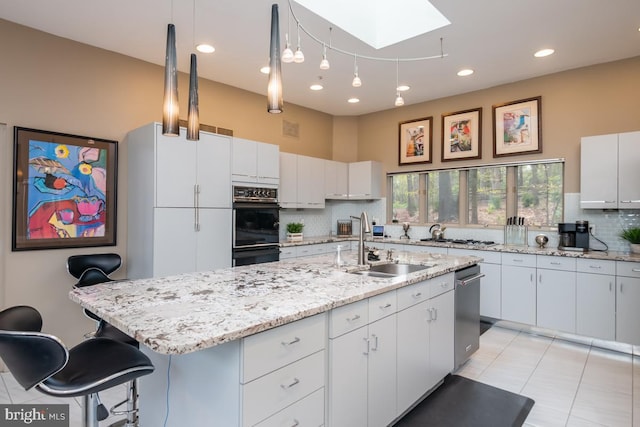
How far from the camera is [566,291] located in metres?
3.79

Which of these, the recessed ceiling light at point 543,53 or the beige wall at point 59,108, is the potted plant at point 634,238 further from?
the beige wall at point 59,108

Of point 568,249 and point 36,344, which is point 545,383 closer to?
point 568,249

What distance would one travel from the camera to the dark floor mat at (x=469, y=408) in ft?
7.72

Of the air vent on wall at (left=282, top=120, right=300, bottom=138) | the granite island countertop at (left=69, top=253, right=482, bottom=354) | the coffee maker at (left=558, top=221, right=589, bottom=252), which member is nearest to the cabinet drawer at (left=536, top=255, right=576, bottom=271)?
the coffee maker at (left=558, top=221, right=589, bottom=252)

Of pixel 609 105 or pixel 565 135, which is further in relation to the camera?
pixel 565 135

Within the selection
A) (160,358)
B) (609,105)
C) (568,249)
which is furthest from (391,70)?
(160,358)

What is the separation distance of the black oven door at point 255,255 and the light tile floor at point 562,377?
2.45 m

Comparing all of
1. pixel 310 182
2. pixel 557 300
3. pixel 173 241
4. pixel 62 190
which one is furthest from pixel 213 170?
pixel 557 300

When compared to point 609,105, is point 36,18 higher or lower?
higher

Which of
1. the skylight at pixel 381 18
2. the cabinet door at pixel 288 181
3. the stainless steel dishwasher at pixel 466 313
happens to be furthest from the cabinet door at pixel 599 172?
the cabinet door at pixel 288 181

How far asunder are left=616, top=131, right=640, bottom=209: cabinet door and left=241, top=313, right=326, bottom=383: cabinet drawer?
379cm

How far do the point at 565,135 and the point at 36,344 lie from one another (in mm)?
5265

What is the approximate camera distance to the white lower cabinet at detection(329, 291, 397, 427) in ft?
5.79

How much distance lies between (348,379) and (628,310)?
331 cm
